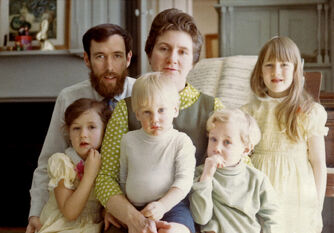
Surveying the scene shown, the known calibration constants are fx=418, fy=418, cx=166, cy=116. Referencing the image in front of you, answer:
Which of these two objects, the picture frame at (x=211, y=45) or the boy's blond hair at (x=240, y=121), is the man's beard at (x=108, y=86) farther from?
the picture frame at (x=211, y=45)

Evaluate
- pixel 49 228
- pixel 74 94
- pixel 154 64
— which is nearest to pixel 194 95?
pixel 154 64

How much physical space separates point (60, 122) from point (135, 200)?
2.06 ft

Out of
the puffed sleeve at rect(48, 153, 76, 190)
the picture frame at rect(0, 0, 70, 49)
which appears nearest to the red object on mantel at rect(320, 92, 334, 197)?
the puffed sleeve at rect(48, 153, 76, 190)

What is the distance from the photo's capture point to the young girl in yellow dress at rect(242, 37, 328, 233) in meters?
1.68

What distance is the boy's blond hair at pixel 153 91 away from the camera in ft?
4.32

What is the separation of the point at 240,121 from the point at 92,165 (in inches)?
21.8

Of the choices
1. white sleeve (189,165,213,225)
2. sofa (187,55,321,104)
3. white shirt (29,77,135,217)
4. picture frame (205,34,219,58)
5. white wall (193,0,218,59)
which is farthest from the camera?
white wall (193,0,218,59)

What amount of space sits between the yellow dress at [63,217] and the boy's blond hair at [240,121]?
0.54m

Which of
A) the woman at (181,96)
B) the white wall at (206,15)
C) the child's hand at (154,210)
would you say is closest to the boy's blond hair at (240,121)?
the woman at (181,96)

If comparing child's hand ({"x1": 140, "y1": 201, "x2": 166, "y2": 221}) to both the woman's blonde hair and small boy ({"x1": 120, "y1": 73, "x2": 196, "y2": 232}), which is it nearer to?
small boy ({"x1": 120, "y1": 73, "x2": 196, "y2": 232})

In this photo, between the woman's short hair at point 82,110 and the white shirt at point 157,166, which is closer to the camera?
the white shirt at point 157,166

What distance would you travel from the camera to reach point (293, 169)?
170 centimetres

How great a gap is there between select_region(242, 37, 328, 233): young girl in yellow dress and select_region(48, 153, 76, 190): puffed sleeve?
745mm

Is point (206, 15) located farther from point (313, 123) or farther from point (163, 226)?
point (163, 226)
